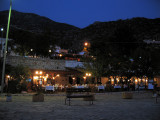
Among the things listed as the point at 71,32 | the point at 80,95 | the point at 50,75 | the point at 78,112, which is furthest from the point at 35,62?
the point at 71,32

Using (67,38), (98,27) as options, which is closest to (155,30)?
(98,27)

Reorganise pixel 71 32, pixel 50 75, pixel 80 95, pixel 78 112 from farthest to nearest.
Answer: pixel 71 32 → pixel 50 75 → pixel 80 95 → pixel 78 112

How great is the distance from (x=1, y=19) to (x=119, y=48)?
5038 inches

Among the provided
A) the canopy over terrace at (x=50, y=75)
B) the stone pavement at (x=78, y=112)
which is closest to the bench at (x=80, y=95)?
the stone pavement at (x=78, y=112)

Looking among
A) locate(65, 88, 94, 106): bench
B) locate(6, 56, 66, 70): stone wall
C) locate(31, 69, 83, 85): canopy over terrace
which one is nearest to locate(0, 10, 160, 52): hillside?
locate(6, 56, 66, 70): stone wall

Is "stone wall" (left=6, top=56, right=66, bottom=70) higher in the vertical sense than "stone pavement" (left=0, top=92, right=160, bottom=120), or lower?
higher

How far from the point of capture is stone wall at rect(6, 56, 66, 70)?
2609 cm

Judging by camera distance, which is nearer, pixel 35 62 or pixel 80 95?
pixel 80 95

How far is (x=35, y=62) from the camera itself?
91.7 feet

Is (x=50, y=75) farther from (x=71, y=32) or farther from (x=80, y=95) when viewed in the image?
(x=71, y=32)

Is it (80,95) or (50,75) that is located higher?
(50,75)

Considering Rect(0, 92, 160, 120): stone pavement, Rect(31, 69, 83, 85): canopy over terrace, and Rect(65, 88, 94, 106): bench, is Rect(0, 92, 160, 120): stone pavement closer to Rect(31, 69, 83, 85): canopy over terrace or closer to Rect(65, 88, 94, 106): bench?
Rect(65, 88, 94, 106): bench

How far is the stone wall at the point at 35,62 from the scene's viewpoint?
85.6 feet

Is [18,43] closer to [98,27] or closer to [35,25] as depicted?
[98,27]
